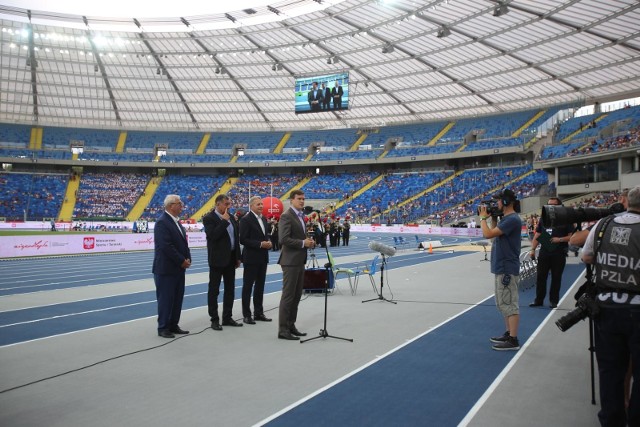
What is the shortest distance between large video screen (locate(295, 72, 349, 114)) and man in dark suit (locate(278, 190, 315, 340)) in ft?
111

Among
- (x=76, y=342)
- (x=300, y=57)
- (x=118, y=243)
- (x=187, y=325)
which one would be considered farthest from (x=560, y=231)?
(x=300, y=57)

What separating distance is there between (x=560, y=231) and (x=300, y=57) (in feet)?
131

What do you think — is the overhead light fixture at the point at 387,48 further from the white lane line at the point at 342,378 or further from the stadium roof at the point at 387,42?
the white lane line at the point at 342,378

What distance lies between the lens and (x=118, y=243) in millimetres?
24469

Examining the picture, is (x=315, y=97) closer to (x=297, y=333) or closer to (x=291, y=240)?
(x=291, y=240)

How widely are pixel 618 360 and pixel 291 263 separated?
→ 4.17 m

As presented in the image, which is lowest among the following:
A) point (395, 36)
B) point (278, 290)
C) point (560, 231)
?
point (278, 290)

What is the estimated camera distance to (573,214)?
400cm

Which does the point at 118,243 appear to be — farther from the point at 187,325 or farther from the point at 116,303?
the point at 187,325

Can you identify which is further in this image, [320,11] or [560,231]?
[320,11]

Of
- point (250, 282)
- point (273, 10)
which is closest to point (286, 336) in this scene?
point (250, 282)

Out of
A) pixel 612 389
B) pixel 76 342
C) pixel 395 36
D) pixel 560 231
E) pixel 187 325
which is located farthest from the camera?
pixel 395 36

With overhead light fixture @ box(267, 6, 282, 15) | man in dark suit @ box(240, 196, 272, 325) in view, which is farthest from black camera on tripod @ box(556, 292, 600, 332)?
overhead light fixture @ box(267, 6, 282, 15)

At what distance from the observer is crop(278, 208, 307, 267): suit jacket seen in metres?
6.78
